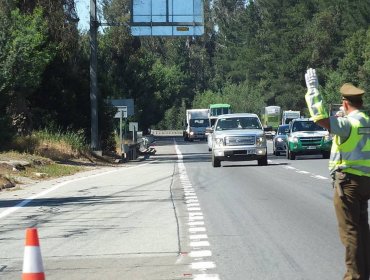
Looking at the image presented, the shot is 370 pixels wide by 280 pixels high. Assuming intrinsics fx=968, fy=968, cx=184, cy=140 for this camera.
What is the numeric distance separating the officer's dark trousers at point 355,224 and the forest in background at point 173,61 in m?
29.4

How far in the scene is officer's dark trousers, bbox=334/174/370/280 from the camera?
8141 millimetres

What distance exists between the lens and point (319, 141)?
130ft

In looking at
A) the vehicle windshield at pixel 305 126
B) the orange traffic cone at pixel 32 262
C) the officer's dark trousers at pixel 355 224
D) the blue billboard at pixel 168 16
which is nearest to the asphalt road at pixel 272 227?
the officer's dark trousers at pixel 355 224

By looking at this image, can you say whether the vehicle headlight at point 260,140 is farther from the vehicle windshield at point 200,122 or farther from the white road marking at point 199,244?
the vehicle windshield at point 200,122

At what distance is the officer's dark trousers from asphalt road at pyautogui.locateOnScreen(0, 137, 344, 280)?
1651 mm

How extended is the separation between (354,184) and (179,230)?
20.7 ft

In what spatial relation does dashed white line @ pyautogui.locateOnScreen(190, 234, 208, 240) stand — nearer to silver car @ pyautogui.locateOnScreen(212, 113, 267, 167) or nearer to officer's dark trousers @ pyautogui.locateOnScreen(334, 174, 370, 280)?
officer's dark trousers @ pyautogui.locateOnScreen(334, 174, 370, 280)

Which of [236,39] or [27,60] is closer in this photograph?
[27,60]

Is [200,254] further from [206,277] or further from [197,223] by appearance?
[197,223]

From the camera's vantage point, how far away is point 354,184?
26.8ft

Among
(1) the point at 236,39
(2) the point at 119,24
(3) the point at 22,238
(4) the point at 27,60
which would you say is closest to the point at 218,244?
(3) the point at 22,238

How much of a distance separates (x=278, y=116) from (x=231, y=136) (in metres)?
69.2

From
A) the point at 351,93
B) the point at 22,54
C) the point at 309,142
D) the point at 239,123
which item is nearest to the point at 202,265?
the point at 351,93

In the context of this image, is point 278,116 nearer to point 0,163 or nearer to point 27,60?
point 27,60
